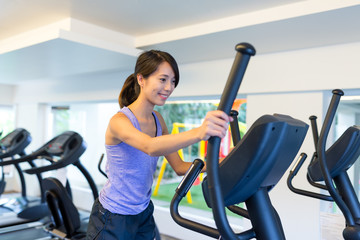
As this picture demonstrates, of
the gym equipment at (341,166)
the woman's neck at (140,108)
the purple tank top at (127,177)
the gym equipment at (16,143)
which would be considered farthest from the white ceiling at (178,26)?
the purple tank top at (127,177)

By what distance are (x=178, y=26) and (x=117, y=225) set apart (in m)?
2.02

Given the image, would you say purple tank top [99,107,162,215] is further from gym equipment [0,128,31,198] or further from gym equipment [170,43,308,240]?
gym equipment [0,128,31,198]

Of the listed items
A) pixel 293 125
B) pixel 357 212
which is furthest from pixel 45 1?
pixel 357 212

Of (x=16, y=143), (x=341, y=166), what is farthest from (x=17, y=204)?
(x=341, y=166)

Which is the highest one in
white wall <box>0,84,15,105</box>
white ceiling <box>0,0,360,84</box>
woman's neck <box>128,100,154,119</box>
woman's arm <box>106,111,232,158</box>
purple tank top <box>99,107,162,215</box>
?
white ceiling <box>0,0,360,84</box>

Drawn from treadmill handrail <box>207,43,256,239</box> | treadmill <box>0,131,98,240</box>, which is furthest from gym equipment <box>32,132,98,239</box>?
treadmill handrail <box>207,43,256,239</box>

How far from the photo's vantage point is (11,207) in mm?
4102

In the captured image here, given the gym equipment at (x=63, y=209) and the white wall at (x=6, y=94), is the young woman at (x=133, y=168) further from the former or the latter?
the white wall at (x=6, y=94)

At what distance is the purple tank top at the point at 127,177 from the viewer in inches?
55.4

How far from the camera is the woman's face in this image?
137cm

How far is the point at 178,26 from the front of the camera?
9.71ft

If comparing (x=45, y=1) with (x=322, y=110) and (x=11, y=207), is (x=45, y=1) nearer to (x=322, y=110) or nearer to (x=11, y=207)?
(x=322, y=110)

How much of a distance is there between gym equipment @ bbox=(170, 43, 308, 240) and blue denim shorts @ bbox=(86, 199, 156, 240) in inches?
21.1

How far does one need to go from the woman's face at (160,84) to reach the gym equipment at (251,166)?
0.55 m
